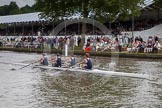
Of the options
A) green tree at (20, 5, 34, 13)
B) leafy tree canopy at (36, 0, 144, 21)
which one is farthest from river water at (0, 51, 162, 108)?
green tree at (20, 5, 34, 13)

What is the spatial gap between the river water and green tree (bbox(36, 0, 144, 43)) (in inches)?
761

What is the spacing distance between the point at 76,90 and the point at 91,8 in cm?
2928

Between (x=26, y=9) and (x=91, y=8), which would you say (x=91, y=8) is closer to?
(x=91, y=8)

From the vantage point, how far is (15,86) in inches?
913

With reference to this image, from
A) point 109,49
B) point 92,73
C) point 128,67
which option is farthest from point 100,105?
point 109,49

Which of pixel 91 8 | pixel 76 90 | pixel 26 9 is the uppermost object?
pixel 26 9

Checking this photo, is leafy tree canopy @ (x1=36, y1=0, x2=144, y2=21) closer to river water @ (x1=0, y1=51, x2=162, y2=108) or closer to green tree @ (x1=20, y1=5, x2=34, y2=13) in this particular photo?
river water @ (x1=0, y1=51, x2=162, y2=108)

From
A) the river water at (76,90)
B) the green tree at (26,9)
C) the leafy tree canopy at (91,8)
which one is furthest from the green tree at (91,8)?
the green tree at (26,9)

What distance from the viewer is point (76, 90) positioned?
21828 mm

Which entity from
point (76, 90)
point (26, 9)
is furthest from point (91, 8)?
point (26, 9)

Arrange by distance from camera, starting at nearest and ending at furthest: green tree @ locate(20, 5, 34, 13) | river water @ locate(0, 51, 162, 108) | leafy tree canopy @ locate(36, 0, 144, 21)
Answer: river water @ locate(0, 51, 162, 108)
leafy tree canopy @ locate(36, 0, 144, 21)
green tree @ locate(20, 5, 34, 13)

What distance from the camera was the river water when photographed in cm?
1819

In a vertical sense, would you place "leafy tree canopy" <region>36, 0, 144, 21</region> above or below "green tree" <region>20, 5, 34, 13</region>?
below

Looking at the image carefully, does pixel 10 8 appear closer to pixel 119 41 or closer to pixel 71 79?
pixel 119 41
